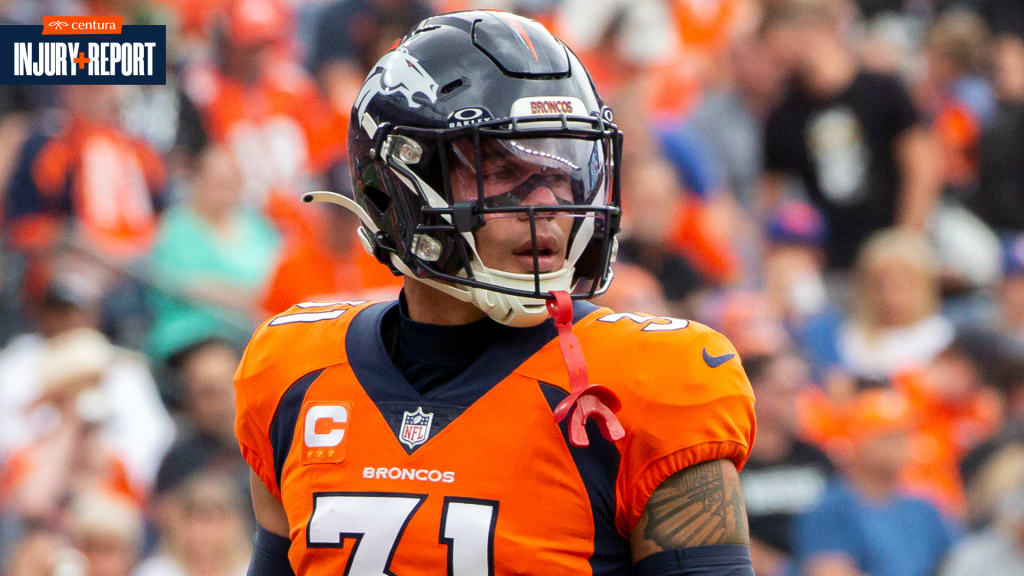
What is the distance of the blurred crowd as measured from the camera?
5941mm

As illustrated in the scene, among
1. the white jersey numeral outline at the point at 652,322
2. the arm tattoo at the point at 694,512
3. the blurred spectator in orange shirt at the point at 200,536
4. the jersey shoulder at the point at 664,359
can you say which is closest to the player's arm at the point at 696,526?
the arm tattoo at the point at 694,512

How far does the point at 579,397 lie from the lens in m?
2.37

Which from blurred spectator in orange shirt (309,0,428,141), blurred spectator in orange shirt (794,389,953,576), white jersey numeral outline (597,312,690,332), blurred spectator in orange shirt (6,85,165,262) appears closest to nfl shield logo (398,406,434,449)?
white jersey numeral outline (597,312,690,332)

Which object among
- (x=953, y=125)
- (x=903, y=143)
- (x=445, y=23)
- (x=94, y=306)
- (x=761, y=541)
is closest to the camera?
(x=445, y=23)

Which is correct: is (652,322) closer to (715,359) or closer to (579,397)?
(715,359)

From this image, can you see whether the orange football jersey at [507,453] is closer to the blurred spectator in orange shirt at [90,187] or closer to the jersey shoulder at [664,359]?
the jersey shoulder at [664,359]

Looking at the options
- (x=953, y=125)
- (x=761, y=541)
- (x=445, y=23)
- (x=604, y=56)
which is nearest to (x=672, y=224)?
(x=604, y=56)

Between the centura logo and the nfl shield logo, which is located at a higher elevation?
the centura logo

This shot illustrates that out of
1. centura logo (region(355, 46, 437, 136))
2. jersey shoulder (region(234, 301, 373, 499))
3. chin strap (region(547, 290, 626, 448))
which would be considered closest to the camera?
chin strap (region(547, 290, 626, 448))

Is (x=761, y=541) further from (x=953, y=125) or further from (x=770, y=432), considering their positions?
(x=953, y=125)

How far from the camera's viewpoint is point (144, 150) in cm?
731

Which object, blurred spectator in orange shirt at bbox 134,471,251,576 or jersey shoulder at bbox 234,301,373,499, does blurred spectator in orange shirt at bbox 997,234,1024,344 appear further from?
jersey shoulder at bbox 234,301,373,499

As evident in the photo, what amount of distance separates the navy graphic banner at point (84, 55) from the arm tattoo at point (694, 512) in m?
2.89

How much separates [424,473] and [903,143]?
5.80m
